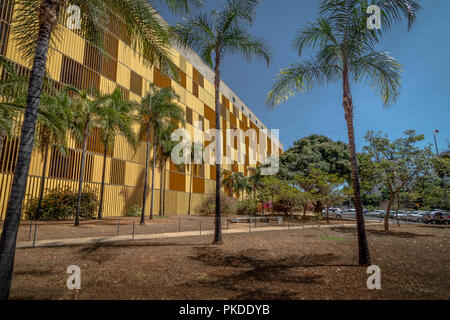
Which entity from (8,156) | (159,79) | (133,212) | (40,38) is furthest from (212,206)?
(40,38)

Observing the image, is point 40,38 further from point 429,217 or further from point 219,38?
point 429,217

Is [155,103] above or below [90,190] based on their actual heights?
above

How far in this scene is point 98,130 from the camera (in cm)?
2017

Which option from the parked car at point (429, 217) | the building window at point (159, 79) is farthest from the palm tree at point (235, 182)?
the parked car at point (429, 217)

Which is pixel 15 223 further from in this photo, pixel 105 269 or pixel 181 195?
pixel 181 195

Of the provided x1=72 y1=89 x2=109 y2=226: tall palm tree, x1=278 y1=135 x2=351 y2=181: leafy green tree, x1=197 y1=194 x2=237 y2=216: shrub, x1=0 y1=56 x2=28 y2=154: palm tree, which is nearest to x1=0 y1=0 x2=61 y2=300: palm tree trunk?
x1=0 y1=56 x2=28 y2=154: palm tree

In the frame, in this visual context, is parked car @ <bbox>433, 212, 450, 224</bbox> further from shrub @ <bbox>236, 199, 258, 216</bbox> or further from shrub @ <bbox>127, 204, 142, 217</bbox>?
shrub @ <bbox>127, 204, 142, 217</bbox>

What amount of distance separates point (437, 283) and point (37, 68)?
911cm

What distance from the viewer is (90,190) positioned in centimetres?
1855

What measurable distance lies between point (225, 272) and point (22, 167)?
474 centimetres

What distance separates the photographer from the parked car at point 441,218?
26.6 m

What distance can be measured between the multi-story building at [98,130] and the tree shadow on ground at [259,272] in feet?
17.9

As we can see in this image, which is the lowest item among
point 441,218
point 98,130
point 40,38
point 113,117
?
point 441,218
